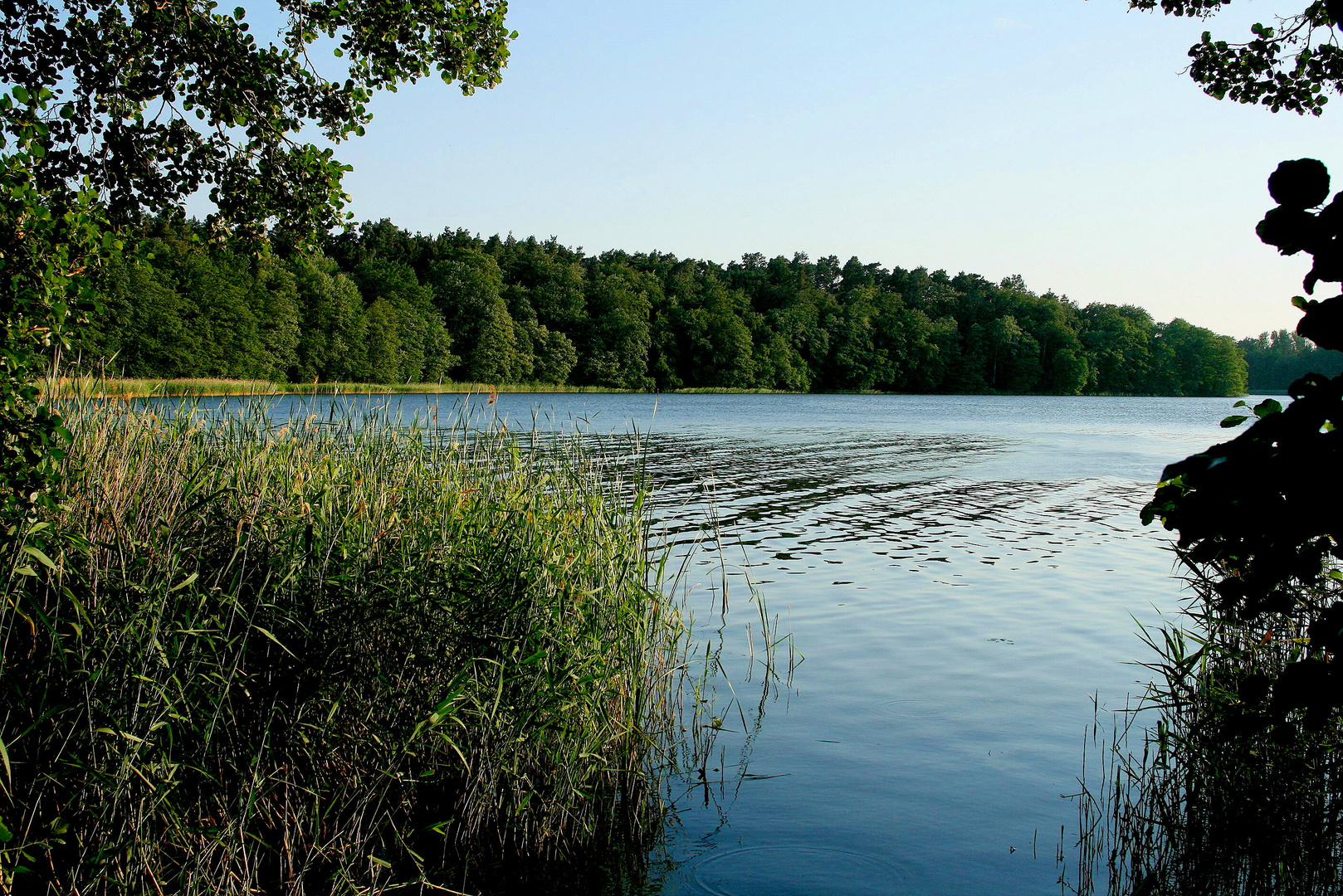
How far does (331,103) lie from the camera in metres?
9.66

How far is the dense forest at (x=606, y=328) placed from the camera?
68.4 m

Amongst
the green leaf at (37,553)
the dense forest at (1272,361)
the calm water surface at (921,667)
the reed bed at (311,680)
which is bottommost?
the calm water surface at (921,667)

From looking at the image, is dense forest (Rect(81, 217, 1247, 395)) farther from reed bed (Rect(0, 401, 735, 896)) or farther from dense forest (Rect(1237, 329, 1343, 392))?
reed bed (Rect(0, 401, 735, 896))

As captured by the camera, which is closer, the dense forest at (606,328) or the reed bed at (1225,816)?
the reed bed at (1225,816)

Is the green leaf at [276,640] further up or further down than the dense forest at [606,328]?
further down

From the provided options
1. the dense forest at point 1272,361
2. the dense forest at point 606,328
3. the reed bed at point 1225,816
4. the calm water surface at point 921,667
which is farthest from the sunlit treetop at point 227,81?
the dense forest at point 1272,361

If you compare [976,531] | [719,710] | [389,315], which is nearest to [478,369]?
[389,315]

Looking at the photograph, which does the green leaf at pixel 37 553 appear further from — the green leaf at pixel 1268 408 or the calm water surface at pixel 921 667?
the green leaf at pixel 1268 408

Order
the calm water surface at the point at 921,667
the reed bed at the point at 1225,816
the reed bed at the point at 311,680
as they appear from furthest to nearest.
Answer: the calm water surface at the point at 921,667 < the reed bed at the point at 1225,816 < the reed bed at the point at 311,680

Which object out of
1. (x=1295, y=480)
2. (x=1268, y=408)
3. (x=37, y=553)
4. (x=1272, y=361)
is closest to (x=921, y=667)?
(x=37, y=553)

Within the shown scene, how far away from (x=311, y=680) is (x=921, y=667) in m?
6.22

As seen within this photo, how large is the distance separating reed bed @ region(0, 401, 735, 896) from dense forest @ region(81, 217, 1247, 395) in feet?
193

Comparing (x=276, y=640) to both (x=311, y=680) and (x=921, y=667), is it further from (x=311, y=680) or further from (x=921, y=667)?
(x=921, y=667)

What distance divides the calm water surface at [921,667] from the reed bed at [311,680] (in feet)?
3.15
